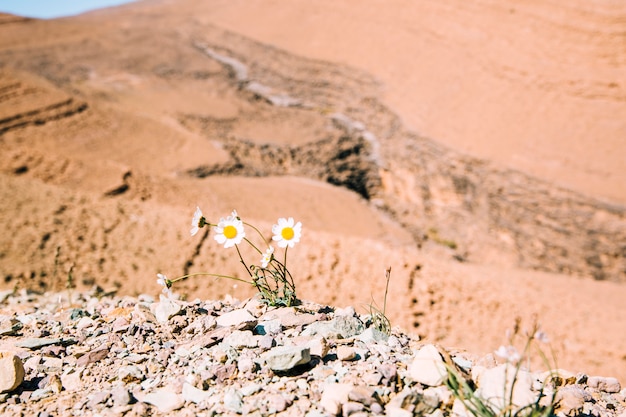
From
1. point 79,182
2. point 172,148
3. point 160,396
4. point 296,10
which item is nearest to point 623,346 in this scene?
point 160,396

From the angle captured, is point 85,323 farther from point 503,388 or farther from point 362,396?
Result: point 503,388

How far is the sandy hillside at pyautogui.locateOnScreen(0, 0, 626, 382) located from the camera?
4.07m

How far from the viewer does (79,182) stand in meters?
Answer: 5.82

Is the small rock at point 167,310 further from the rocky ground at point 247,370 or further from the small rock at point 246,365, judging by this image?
the small rock at point 246,365

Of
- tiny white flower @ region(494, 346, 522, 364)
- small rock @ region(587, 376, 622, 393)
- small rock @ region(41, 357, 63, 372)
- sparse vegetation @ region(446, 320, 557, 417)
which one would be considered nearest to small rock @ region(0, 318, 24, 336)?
small rock @ region(41, 357, 63, 372)

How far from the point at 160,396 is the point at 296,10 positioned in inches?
566

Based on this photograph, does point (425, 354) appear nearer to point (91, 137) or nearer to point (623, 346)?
point (623, 346)

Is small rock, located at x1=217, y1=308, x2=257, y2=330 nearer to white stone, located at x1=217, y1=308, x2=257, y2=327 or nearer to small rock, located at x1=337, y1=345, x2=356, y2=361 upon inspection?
white stone, located at x1=217, y1=308, x2=257, y2=327

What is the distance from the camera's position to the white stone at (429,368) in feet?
4.47

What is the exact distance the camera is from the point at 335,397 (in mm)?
1301

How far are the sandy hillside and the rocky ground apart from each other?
49.7 inches

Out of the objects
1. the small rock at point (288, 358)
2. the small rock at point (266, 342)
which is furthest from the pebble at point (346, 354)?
the small rock at point (266, 342)

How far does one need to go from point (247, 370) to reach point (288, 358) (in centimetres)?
16

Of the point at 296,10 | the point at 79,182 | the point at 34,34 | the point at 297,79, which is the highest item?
the point at 296,10
